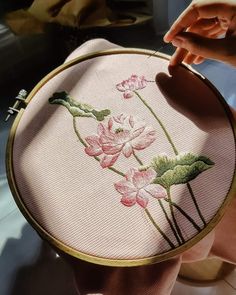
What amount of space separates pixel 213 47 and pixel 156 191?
0.32 meters

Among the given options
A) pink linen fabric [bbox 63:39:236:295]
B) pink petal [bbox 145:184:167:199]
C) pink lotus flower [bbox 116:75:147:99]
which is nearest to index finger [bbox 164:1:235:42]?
pink lotus flower [bbox 116:75:147:99]

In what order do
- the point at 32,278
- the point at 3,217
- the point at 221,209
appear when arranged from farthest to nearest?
the point at 3,217 < the point at 32,278 < the point at 221,209

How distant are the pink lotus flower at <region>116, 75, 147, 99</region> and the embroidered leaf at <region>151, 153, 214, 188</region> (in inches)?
7.6

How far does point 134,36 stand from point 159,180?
4.10 feet

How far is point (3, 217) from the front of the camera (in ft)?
4.20

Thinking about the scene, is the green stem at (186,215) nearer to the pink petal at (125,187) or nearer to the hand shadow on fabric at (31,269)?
the pink petal at (125,187)

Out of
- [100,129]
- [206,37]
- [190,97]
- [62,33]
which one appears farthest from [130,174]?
[62,33]

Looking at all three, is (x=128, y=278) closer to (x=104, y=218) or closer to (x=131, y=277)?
(x=131, y=277)

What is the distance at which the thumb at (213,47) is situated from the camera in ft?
2.61

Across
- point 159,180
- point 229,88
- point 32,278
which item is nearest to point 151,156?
point 159,180

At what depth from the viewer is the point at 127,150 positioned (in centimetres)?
83

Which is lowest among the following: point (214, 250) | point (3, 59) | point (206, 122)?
point (3, 59)

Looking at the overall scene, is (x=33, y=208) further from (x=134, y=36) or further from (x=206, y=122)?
(x=134, y=36)

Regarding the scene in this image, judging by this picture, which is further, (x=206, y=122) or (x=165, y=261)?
(x=206, y=122)
